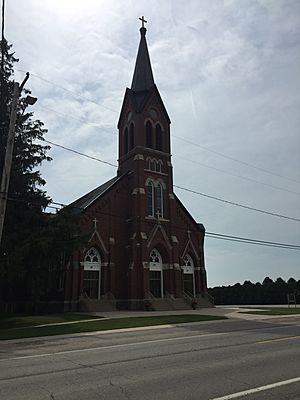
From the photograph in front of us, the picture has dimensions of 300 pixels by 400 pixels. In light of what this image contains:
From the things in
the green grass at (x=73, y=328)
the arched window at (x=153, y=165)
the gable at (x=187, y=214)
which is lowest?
the green grass at (x=73, y=328)

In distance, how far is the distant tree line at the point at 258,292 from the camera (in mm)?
53438

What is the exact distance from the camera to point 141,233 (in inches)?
1436

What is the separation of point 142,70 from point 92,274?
2270 centimetres

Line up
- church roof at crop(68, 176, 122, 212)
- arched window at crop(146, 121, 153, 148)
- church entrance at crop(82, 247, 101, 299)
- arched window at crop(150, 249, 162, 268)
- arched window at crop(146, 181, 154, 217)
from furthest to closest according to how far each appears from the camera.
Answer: arched window at crop(146, 121, 153, 148) → arched window at crop(146, 181, 154, 217) → arched window at crop(150, 249, 162, 268) → church roof at crop(68, 176, 122, 212) → church entrance at crop(82, 247, 101, 299)

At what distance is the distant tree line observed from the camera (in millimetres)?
53438

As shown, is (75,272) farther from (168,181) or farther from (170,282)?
(168,181)

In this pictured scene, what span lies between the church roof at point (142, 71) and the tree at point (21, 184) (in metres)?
18.9

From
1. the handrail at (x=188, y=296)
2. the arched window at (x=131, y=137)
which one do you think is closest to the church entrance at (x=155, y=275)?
the handrail at (x=188, y=296)

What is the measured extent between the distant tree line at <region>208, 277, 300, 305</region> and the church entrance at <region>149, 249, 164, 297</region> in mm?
21243

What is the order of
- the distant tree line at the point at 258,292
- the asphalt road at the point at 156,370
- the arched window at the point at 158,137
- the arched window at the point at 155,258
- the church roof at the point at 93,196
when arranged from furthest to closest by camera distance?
1. the distant tree line at the point at 258,292
2. the arched window at the point at 158,137
3. the arched window at the point at 155,258
4. the church roof at the point at 93,196
5. the asphalt road at the point at 156,370

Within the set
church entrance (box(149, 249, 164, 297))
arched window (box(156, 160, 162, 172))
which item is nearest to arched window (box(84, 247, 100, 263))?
church entrance (box(149, 249, 164, 297))

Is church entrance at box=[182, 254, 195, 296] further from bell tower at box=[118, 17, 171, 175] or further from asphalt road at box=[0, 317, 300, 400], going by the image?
asphalt road at box=[0, 317, 300, 400]

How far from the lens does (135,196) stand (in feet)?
124

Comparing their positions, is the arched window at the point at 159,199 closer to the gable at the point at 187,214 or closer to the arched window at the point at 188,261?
the gable at the point at 187,214
